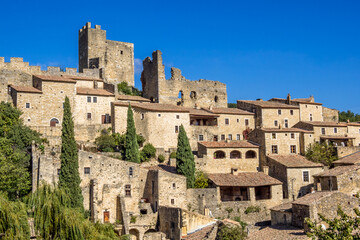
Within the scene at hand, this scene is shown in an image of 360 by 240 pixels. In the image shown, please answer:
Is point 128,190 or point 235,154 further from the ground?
point 235,154

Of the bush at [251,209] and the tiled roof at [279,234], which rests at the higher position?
the bush at [251,209]

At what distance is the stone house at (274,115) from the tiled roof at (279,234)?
25.3 metres

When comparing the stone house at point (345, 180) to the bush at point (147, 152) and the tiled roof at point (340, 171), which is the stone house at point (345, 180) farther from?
the bush at point (147, 152)

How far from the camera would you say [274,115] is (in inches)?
2670

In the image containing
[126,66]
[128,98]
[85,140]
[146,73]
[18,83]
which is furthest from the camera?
[126,66]

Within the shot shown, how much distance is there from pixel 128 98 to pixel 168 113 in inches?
345

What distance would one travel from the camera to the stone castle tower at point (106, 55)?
258ft

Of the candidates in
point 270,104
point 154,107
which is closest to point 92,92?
A: point 154,107

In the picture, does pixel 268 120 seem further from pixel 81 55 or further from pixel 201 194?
pixel 81 55

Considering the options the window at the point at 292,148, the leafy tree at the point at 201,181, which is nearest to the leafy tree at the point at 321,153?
the window at the point at 292,148

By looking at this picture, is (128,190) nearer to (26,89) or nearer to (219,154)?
(219,154)

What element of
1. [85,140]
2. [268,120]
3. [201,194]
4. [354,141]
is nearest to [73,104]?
[85,140]

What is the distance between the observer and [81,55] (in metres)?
82.4

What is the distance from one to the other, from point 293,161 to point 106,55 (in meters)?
37.8
